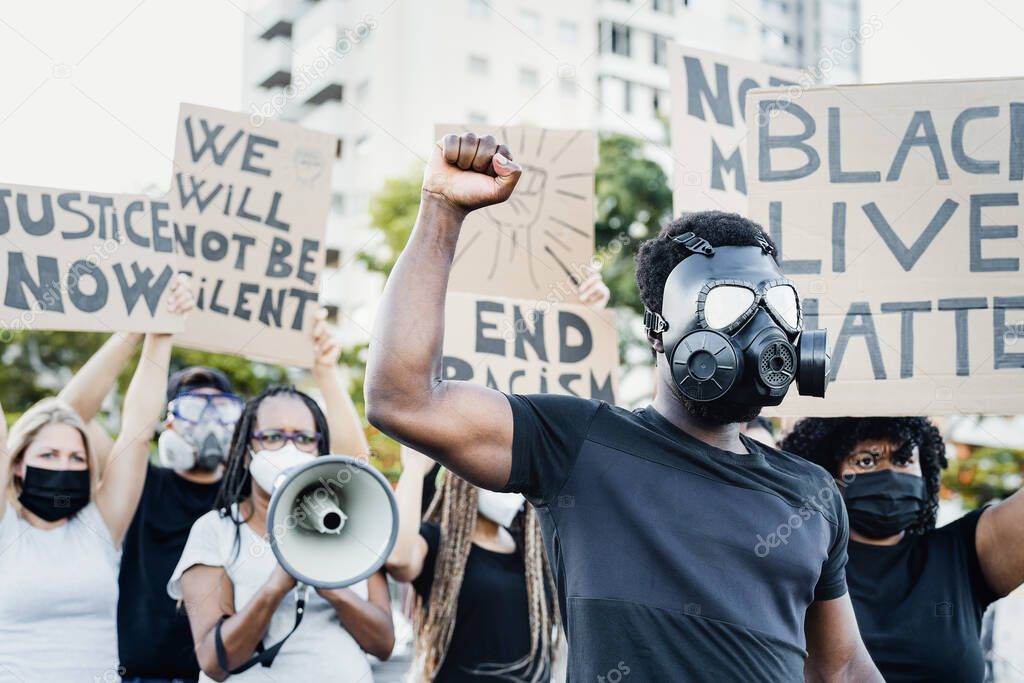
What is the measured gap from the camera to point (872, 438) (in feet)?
11.4

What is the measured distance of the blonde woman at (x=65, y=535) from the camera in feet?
12.1

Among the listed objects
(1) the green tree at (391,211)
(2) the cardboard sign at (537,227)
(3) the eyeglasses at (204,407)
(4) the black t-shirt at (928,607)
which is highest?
(1) the green tree at (391,211)

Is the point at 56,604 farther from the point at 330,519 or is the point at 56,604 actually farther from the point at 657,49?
the point at 657,49

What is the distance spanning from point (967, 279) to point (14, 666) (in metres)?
3.25

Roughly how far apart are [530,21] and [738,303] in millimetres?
34900

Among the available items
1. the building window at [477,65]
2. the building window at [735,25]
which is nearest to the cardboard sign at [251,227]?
the building window at [477,65]

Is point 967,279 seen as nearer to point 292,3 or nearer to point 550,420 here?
point 550,420

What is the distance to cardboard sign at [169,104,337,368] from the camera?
4715 millimetres

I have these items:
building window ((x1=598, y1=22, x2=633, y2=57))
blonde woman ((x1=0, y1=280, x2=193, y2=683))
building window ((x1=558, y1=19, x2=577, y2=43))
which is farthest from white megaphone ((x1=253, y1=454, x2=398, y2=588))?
building window ((x1=598, y1=22, x2=633, y2=57))

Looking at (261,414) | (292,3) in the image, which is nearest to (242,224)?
(261,414)

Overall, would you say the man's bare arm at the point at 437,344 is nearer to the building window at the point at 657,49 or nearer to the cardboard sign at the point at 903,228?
the cardboard sign at the point at 903,228

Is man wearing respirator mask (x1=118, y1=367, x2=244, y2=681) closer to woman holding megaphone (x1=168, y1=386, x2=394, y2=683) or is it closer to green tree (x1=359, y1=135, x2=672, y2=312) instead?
woman holding megaphone (x1=168, y1=386, x2=394, y2=683)

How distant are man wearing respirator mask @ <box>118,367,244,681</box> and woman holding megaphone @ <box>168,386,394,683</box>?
30 cm

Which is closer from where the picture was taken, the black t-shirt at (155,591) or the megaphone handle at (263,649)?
the megaphone handle at (263,649)
